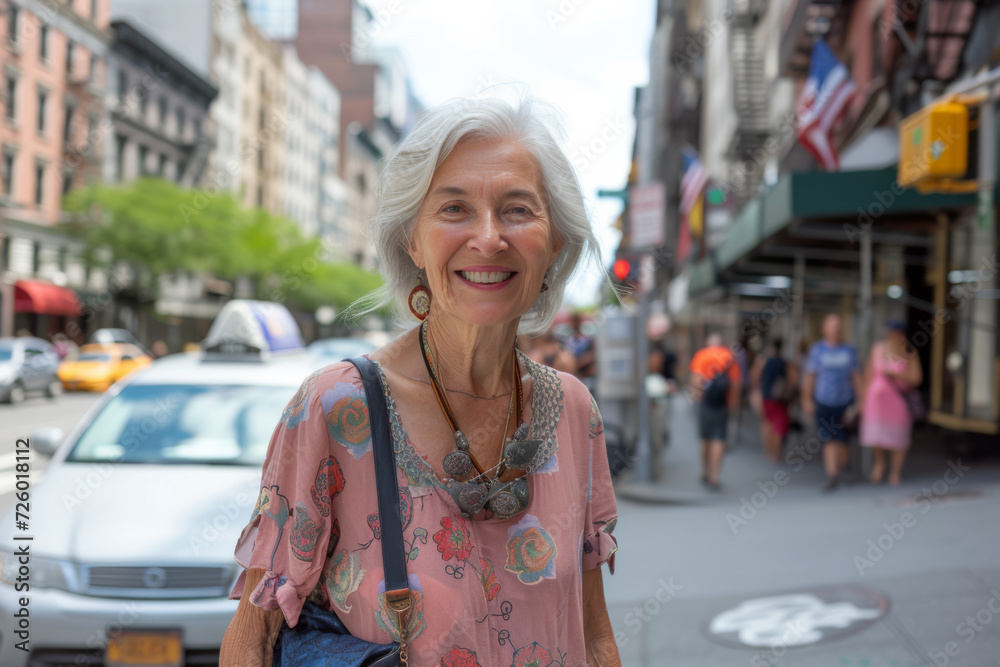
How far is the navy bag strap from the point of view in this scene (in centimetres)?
157

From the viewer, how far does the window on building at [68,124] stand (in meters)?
39.5

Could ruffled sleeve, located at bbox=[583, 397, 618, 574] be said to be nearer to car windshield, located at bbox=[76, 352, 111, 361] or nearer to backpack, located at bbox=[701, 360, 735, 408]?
backpack, located at bbox=[701, 360, 735, 408]

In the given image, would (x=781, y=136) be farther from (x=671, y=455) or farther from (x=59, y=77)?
(x=59, y=77)

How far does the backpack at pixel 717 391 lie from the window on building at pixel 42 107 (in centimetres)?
3602

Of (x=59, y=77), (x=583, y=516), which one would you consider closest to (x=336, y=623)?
(x=583, y=516)

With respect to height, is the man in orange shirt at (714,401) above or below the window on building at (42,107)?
below

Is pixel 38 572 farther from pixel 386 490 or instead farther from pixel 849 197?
pixel 849 197

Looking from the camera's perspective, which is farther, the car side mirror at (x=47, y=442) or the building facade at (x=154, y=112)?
the building facade at (x=154, y=112)

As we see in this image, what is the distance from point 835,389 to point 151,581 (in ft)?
25.2

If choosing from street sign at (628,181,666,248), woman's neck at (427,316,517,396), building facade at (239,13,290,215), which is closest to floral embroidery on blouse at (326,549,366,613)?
woman's neck at (427,316,517,396)

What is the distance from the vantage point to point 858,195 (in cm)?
916

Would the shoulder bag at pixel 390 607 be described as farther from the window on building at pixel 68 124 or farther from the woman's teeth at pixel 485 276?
the window on building at pixel 68 124

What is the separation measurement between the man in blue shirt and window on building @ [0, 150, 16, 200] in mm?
34892

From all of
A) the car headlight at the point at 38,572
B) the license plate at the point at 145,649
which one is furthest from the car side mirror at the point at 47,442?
the license plate at the point at 145,649
